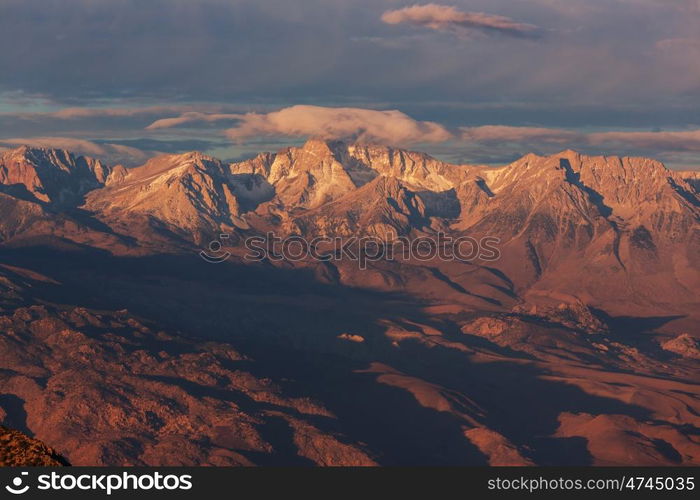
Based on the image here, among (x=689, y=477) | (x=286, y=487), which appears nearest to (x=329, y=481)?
(x=286, y=487)

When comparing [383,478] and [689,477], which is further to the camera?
[689,477]

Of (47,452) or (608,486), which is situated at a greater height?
(47,452)

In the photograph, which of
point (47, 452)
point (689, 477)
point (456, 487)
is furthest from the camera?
point (689, 477)

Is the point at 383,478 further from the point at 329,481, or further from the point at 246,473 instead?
the point at 246,473

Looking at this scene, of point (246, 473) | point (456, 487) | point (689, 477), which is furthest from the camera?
point (689, 477)

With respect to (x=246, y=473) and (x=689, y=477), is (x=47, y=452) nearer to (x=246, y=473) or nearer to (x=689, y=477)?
(x=246, y=473)

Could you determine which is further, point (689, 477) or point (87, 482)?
point (689, 477)

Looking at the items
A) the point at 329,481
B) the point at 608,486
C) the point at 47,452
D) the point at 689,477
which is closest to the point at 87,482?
the point at 47,452

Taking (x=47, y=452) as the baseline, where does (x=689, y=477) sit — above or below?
below

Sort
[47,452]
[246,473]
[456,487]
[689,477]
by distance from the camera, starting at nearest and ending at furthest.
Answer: [47,452], [246,473], [456,487], [689,477]
